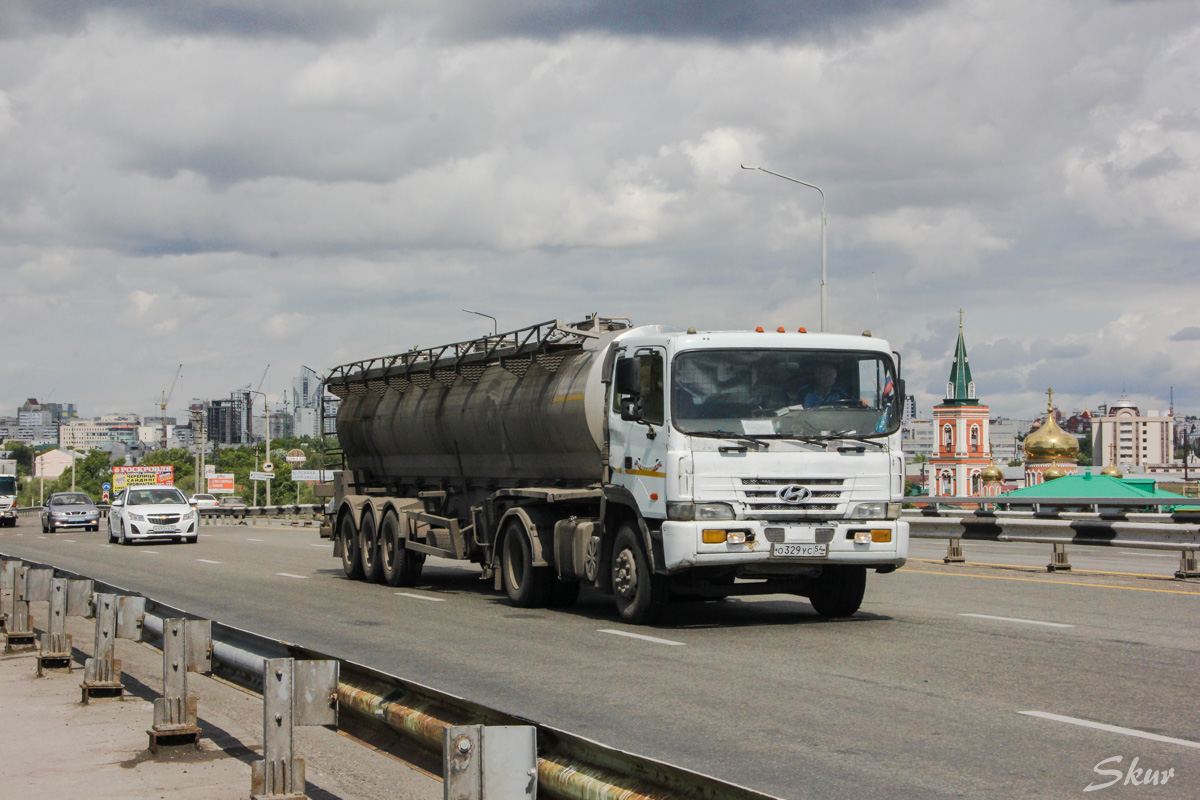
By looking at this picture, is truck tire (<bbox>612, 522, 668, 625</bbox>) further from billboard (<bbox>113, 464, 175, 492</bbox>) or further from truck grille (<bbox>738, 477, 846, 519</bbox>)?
billboard (<bbox>113, 464, 175, 492</bbox>)

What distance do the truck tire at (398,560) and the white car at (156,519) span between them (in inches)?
681

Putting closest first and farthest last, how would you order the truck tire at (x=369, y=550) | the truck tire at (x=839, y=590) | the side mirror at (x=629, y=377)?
the side mirror at (x=629, y=377) < the truck tire at (x=839, y=590) < the truck tire at (x=369, y=550)

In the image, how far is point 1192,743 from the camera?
7.03 metres

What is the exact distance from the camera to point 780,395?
490 inches

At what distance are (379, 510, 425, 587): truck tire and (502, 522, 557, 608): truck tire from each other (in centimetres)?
357

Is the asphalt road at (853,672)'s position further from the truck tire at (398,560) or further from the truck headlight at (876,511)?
the truck headlight at (876,511)

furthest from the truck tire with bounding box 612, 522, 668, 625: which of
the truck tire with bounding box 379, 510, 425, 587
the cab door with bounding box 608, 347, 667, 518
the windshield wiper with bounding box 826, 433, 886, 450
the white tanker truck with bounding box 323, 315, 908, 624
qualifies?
the truck tire with bounding box 379, 510, 425, 587

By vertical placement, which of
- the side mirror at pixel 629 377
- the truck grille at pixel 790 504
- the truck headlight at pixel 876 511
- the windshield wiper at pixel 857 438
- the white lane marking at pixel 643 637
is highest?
the side mirror at pixel 629 377

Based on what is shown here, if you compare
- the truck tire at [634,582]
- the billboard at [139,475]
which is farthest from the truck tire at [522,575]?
the billboard at [139,475]

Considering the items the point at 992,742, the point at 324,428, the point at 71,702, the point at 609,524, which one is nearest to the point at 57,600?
the point at 71,702

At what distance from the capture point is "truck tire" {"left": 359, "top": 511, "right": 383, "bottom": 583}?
20141 mm

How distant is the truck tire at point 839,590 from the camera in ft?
43.5

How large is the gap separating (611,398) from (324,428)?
11618mm

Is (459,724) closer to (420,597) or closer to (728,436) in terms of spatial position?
(728,436)
